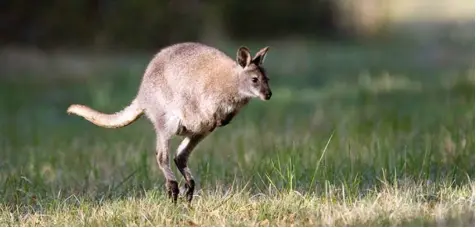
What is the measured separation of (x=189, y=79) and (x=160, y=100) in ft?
0.82

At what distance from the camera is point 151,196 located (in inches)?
282

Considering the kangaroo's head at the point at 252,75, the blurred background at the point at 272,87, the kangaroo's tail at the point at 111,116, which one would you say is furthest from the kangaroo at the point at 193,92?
the blurred background at the point at 272,87

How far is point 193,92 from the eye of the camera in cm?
727

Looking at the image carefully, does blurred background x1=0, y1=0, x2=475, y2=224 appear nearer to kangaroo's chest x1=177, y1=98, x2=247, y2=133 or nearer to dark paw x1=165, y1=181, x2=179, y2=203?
kangaroo's chest x1=177, y1=98, x2=247, y2=133

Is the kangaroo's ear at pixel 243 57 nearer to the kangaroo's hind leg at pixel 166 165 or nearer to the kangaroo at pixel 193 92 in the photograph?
the kangaroo at pixel 193 92

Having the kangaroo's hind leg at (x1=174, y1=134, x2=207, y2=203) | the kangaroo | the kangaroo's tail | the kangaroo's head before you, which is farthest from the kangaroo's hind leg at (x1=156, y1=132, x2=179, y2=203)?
the kangaroo's head

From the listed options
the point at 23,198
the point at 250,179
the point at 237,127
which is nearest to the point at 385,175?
the point at 250,179

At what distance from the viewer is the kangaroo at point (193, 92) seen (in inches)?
283

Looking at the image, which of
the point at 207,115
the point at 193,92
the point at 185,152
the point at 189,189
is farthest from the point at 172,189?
the point at 193,92

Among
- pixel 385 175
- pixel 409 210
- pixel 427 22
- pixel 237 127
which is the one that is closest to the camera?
pixel 409 210

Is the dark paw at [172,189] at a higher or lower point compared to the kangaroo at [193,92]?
lower

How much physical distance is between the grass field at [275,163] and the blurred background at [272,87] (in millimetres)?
33

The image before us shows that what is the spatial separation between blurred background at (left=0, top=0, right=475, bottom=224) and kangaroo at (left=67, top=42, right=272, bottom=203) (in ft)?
1.71

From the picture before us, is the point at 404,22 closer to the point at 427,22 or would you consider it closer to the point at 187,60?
the point at 427,22
